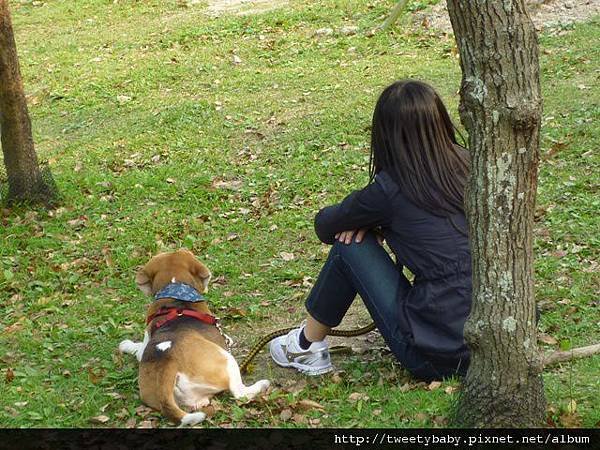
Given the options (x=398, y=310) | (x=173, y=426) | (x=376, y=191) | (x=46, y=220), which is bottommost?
(x=46, y=220)

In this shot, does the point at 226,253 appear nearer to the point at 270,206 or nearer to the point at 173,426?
the point at 270,206

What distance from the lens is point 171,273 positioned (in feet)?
18.6

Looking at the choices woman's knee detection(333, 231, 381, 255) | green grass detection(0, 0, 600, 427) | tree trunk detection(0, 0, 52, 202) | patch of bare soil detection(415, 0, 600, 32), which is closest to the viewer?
woman's knee detection(333, 231, 381, 255)

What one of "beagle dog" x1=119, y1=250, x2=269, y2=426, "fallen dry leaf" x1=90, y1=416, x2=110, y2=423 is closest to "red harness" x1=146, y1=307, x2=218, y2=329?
"beagle dog" x1=119, y1=250, x2=269, y2=426

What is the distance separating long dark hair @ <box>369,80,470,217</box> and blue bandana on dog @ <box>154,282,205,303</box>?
1.51 metres

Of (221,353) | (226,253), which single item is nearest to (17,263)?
(226,253)

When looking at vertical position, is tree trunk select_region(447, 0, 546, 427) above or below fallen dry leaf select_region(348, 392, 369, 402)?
above

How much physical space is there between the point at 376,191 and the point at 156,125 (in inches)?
283

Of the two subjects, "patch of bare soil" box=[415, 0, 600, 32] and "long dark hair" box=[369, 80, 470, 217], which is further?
"patch of bare soil" box=[415, 0, 600, 32]

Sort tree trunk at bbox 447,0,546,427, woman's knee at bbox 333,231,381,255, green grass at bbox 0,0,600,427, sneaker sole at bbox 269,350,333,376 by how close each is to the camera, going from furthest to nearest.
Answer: sneaker sole at bbox 269,350,333,376 < green grass at bbox 0,0,600,427 < woman's knee at bbox 333,231,381,255 < tree trunk at bbox 447,0,546,427


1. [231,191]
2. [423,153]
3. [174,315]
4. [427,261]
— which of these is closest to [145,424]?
[174,315]

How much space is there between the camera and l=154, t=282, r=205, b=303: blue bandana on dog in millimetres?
5508

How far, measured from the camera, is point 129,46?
Answer: 15688 mm

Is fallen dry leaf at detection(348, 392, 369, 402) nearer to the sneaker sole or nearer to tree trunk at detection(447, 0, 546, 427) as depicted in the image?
the sneaker sole
